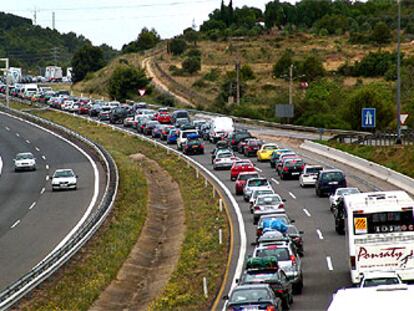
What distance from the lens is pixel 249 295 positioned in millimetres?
26062

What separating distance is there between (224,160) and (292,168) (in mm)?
8133

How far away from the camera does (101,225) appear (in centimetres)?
4741

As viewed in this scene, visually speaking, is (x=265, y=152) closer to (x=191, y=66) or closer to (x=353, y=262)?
(x=353, y=262)

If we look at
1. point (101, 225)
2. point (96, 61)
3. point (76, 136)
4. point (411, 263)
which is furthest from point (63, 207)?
point (96, 61)

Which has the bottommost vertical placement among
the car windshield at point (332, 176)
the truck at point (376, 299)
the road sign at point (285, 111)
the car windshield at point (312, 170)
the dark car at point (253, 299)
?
the car windshield at point (312, 170)

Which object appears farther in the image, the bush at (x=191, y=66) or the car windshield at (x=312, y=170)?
the bush at (x=191, y=66)

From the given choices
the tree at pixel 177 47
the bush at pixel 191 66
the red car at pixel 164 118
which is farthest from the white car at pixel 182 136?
the tree at pixel 177 47

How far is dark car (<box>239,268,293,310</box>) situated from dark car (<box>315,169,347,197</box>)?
939 inches

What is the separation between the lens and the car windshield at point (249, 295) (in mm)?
25906

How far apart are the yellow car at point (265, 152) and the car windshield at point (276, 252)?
1603 inches

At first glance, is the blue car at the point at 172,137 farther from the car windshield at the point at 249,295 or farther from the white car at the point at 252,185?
the car windshield at the point at 249,295

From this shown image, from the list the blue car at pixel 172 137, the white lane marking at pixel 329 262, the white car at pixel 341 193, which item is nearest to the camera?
the white lane marking at pixel 329 262

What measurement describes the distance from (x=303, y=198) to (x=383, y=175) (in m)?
7.04

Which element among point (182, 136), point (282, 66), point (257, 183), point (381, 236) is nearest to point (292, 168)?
point (257, 183)
